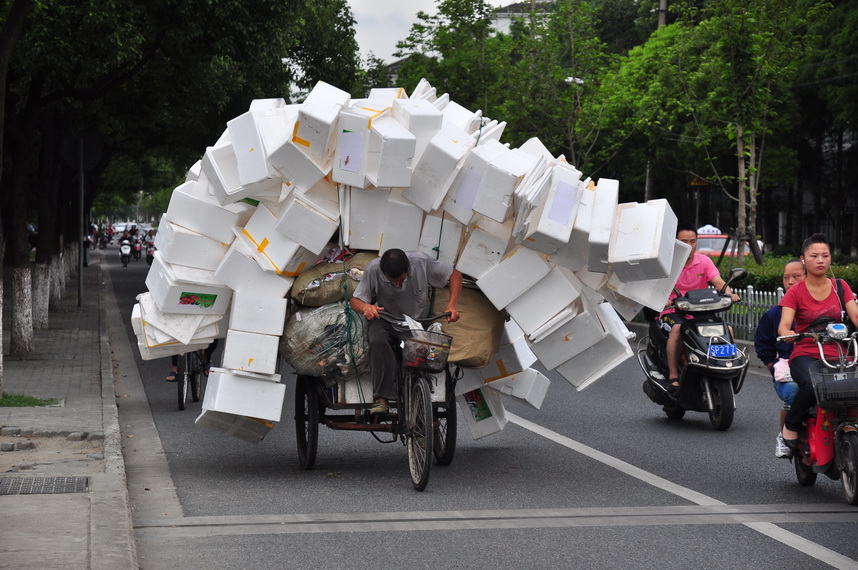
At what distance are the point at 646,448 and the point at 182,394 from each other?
4.89m

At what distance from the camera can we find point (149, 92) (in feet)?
71.9

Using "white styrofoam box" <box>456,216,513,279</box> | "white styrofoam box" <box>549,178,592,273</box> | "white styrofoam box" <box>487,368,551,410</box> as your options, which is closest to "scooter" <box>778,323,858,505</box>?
"white styrofoam box" <box>549,178,592,273</box>

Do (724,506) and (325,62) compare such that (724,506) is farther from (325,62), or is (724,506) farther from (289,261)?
(325,62)

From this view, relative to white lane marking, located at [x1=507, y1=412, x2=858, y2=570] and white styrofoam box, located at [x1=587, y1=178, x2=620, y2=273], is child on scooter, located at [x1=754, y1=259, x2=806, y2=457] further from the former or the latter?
white styrofoam box, located at [x1=587, y1=178, x2=620, y2=273]

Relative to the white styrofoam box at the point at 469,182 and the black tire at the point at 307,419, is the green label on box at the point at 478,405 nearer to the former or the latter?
the black tire at the point at 307,419

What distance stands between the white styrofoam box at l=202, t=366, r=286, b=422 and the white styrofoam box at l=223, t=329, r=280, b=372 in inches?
2.6

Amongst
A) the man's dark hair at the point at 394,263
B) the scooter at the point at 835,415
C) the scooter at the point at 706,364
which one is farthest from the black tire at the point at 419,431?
the scooter at the point at 706,364

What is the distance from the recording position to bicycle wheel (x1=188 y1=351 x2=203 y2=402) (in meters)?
12.0

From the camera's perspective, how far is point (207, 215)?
8.20m

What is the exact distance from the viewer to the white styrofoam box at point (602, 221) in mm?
7246

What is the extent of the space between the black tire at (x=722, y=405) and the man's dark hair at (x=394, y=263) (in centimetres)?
408

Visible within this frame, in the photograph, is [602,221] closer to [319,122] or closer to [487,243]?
[487,243]

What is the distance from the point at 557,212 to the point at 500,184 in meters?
0.44

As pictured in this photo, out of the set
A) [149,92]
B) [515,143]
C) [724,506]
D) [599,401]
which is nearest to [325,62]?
[515,143]
